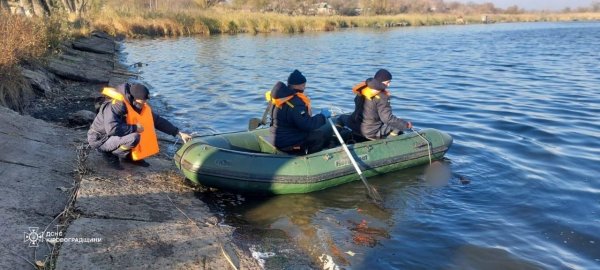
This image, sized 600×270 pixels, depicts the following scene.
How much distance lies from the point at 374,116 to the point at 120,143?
3.30m

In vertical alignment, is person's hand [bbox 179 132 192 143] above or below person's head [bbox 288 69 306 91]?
below

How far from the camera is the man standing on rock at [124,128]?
556 cm

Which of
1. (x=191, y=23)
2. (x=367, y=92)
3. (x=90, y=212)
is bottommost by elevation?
(x=90, y=212)

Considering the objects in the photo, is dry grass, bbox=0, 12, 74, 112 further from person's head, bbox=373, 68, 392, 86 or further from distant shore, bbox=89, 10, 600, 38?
distant shore, bbox=89, 10, 600, 38

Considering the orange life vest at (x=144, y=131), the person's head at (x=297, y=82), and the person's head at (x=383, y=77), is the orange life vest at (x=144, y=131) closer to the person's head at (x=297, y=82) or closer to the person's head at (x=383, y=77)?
the person's head at (x=297, y=82)

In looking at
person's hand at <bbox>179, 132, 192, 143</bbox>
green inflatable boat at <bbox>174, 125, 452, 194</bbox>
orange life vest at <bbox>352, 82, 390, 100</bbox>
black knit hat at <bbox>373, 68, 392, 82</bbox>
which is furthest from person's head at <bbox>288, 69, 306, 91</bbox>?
person's hand at <bbox>179, 132, 192, 143</bbox>

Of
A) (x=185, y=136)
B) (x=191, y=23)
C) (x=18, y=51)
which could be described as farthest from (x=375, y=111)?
(x=191, y=23)

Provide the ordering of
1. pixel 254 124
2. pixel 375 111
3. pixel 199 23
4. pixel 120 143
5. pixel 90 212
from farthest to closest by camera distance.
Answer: pixel 199 23
pixel 254 124
pixel 375 111
pixel 120 143
pixel 90 212

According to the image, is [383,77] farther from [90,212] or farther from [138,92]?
[90,212]

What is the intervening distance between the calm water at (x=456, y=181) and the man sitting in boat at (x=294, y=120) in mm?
710

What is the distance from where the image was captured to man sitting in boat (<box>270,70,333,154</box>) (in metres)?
5.88

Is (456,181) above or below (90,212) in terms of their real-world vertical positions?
below

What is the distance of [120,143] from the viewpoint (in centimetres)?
567

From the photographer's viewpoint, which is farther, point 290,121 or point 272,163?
point 290,121
